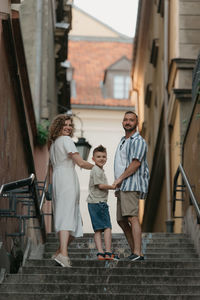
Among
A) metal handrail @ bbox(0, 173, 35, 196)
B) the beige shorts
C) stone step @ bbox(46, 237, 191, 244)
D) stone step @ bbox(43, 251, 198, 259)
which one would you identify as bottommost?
stone step @ bbox(46, 237, 191, 244)

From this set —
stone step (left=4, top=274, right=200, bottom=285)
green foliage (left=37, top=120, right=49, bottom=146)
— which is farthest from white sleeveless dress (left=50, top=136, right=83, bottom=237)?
green foliage (left=37, top=120, right=49, bottom=146)

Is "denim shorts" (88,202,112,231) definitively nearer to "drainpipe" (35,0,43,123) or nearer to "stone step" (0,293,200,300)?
"stone step" (0,293,200,300)

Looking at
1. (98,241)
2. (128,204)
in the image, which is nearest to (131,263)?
(128,204)

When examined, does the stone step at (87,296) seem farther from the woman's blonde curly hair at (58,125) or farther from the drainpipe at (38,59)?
the drainpipe at (38,59)

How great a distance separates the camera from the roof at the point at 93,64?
128ft

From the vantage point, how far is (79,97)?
38969 millimetres

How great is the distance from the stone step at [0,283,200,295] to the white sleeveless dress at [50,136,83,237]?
4.02 feet

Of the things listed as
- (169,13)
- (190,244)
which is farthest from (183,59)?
(190,244)

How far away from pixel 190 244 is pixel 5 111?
3.64 meters

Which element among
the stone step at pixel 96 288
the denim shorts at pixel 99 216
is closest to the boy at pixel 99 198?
the denim shorts at pixel 99 216

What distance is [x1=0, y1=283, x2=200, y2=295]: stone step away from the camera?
7.25 m

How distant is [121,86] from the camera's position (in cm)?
4069

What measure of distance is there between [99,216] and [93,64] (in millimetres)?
34256

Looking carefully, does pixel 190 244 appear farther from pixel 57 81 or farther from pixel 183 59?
pixel 57 81
